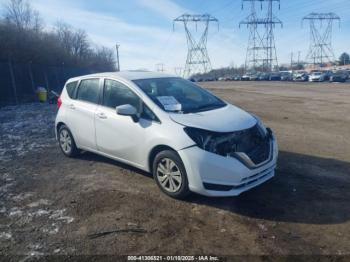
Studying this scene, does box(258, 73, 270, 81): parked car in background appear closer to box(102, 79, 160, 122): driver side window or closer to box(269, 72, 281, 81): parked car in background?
box(269, 72, 281, 81): parked car in background

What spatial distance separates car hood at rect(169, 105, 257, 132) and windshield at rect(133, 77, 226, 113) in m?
0.22

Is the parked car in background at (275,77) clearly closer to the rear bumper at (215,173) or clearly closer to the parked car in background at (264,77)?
the parked car in background at (264,77)

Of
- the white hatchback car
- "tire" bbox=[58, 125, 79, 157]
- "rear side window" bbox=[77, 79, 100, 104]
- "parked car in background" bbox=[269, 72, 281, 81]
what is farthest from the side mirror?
"parked car in background" bbox=[269, 72, 281, 81]

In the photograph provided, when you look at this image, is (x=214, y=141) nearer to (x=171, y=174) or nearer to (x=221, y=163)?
(x=221, y=163)

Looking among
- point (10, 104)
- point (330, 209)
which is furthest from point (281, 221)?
point (10, 104)

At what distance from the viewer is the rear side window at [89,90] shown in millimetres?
5729

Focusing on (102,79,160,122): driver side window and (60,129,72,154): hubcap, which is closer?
(102,79,160,122): driver side window

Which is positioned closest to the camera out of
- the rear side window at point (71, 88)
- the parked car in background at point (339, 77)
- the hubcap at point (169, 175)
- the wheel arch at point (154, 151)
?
the hubcap at point (169, 175)

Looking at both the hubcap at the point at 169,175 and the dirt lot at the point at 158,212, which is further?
the hubcap at the point at 169,175

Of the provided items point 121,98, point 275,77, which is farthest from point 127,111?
point 275,77

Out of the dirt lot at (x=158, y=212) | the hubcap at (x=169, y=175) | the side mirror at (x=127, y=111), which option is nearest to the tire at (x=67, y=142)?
the dirt lot at (x=158, y=212)

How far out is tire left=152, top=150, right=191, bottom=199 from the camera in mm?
4252

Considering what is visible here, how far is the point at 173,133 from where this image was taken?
14.1ft

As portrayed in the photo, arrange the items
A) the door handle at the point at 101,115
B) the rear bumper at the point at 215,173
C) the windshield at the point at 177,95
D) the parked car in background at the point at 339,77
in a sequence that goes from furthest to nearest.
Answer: the parked car in background at the point at 339,77 < the door handle at the point at 101,115 < the windshield at the point at 177,95 < the rear bumper at the point at 215,173
